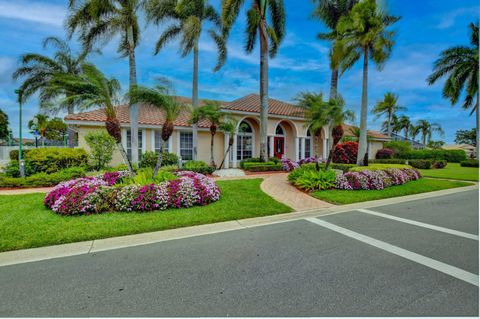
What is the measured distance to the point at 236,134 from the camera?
17234 mm

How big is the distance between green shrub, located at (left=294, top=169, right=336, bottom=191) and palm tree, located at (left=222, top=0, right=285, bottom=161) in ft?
19.5

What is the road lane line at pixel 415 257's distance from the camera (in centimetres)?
331

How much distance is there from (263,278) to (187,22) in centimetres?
1510

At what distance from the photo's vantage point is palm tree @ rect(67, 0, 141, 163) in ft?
41.5

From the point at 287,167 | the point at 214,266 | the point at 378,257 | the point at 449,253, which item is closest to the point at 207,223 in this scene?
the point at 214,266

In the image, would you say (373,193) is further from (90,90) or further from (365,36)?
(90,90)

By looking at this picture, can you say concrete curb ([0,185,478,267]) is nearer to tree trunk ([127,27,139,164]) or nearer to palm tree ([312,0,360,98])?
tree trunk ([127,27,139,164])

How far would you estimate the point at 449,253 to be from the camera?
13.4 feet

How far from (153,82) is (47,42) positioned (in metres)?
21.0

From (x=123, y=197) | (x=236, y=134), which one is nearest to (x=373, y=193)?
(x=123, y=197)

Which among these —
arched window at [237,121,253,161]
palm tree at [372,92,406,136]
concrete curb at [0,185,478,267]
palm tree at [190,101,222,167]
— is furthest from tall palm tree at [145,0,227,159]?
palm tree at [372,92,406,136]

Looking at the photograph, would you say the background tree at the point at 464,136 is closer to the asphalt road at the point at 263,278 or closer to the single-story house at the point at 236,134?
the single-story house at the point at 236,134

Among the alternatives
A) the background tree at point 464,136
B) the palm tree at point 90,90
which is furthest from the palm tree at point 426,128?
the palm tree at point 90,90

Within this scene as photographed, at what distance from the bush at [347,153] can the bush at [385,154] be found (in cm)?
813
